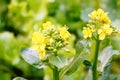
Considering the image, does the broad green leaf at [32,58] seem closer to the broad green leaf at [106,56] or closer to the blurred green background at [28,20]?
the broad green leaf at [106,56]

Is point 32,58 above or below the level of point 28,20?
below

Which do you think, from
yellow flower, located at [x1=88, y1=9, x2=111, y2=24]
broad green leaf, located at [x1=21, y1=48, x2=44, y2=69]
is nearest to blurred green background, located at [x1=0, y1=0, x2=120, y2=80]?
broad green leaf, located at [x1=21, y1=48, x2=44, y2=69]

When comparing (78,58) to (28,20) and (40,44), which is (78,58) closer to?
(40,44)

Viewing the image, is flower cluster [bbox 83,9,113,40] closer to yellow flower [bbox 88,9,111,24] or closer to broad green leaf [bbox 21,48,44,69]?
yellow flower [bbox 88,9,111,24]

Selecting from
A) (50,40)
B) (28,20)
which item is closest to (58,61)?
(50,40)

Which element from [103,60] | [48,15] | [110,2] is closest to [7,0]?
[48,15]

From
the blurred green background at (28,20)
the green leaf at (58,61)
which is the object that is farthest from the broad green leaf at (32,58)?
the blurred green background at (28,20)
